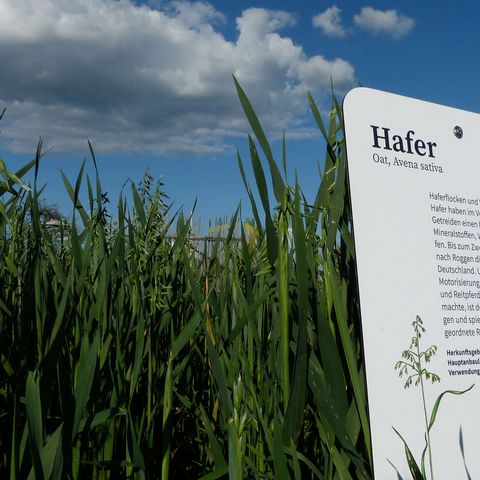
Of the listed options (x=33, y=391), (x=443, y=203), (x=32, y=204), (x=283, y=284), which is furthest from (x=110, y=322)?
(x=443, y=203)

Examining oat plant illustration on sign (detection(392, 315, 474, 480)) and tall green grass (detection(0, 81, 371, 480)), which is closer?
tall green grass (detection(0, 81, 371, 480))

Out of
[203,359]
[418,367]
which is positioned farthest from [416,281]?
[203,359]

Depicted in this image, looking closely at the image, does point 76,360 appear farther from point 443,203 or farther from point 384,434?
point 443,203

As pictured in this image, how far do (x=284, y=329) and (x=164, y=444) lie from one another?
315 millimetres

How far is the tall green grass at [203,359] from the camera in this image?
869 millimetres

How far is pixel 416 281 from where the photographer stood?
1181 millimetres

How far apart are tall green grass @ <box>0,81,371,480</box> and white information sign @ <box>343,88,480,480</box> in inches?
1.8

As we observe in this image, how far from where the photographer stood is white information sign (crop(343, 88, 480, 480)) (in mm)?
1071

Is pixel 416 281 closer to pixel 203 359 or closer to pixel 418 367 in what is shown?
pixel 418 367

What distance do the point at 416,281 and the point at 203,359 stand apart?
0.53 meters

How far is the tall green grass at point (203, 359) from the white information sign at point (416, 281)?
47 millimetres

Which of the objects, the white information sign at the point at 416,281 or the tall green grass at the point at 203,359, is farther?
the white information sign at the point at 416,281

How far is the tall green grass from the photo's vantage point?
34.2 inches

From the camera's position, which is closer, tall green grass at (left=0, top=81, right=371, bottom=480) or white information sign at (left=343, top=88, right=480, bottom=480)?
tall green grass at (left=0, top=81, right=371, bottom=480)
